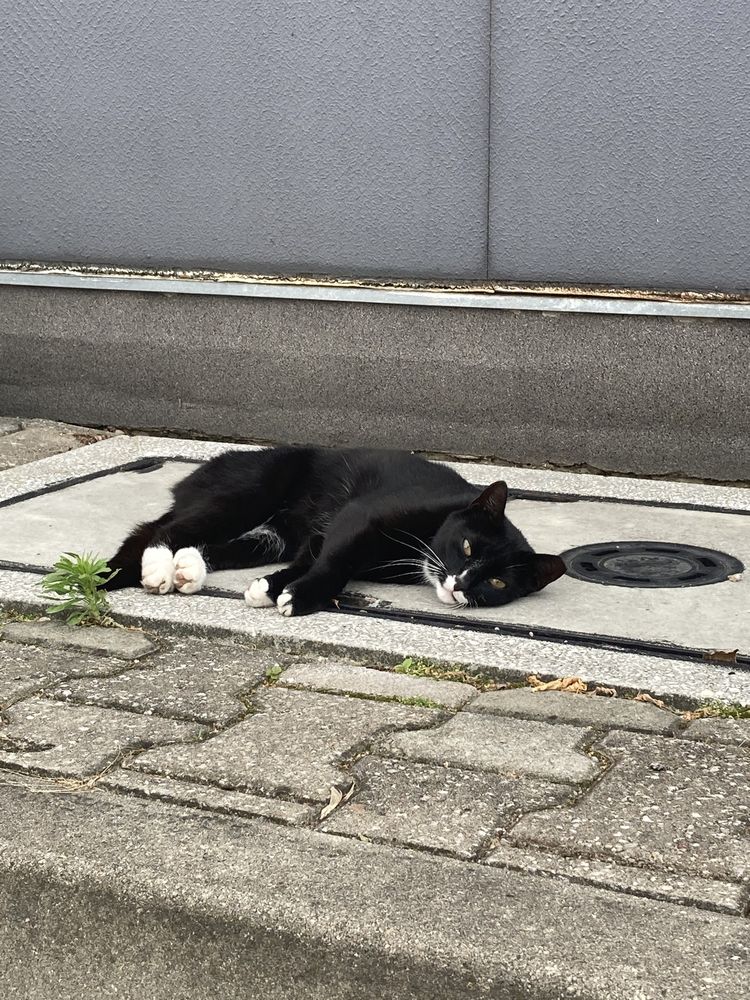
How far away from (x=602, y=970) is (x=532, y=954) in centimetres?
10

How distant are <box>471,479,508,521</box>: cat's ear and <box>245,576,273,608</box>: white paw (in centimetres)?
60

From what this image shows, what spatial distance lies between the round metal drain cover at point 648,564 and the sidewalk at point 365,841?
79cm

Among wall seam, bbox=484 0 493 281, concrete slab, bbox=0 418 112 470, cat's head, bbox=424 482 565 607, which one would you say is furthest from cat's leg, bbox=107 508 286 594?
wall seam, bbox=484 0 493 281

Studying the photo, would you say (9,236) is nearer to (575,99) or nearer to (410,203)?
(410,203)

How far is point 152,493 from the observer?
441 centimetres

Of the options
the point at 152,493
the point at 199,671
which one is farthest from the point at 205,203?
the point at 199,671

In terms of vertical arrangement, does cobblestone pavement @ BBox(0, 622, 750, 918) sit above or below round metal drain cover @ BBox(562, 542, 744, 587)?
above

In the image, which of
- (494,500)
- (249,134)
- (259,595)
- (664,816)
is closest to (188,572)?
(259,595)

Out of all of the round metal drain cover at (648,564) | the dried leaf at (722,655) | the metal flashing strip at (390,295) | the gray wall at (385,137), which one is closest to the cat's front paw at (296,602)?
the round metal drain cover at (648,564)

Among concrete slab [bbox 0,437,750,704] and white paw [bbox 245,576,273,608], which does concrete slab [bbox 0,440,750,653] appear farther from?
white paw [bbox 245,576,273,608]

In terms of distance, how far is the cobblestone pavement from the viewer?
2119 mm

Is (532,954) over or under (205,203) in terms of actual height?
under

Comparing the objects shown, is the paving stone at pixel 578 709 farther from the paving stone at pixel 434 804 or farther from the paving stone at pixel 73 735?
the paving stone at pixel 73 735

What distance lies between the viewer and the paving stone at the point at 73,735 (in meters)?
2.44
